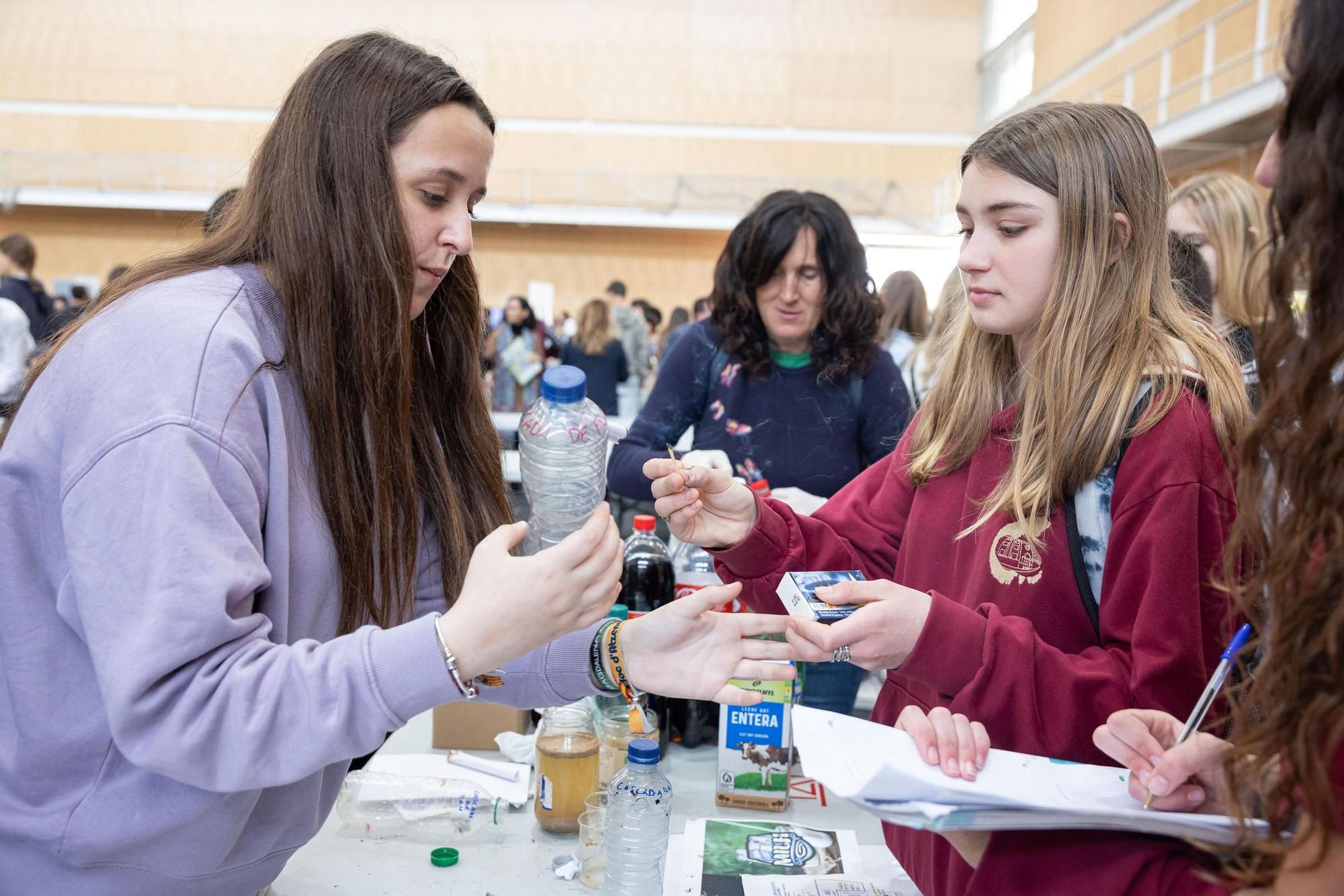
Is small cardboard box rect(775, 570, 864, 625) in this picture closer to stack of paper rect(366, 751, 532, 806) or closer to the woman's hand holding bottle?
the woman's hand holding bottle

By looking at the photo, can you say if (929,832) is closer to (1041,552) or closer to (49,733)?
(1041,552)

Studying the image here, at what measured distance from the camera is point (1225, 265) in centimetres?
284

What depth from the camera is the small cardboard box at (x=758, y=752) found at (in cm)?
174

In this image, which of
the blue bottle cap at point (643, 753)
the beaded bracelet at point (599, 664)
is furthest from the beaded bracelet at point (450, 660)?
the blue bottle cap at point (643, 753)

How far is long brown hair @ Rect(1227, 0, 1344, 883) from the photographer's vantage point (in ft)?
2.58

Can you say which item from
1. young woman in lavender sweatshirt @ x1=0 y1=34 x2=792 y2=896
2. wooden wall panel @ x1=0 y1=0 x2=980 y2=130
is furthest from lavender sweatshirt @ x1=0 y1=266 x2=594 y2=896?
wooden wall panel @ x1=0 y1=0 x2=980 y2=130

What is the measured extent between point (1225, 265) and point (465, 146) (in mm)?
2364

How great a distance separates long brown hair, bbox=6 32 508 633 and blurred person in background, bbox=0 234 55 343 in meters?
5.77

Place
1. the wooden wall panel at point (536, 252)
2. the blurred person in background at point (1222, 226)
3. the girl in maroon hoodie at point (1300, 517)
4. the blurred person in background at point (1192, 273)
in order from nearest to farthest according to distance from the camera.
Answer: the girl in maroon hoodie at point (1300, 517), the blurred person in background at point (1192, 273), the blurred person in background at point (1222, 226), the wooden wall panel at point (536, 252)

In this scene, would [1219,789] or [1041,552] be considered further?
[1041,552]

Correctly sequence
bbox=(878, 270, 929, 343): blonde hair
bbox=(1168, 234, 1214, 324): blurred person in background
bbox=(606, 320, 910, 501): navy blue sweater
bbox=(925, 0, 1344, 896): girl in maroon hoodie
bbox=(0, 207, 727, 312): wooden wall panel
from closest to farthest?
bbox=(925, 0, 1344, 896): girl in maroon hoodie
bbox=(1168, 234, 1214, 324): blurred person in background
bbox=(606, 320, 910, 501): navy blue sweater
bbox=(878, 270, 929, 343): blonde hair
bbox=(0, 207, 727, 312): wooden wall panel

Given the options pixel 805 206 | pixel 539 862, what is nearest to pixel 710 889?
pixel 539 862

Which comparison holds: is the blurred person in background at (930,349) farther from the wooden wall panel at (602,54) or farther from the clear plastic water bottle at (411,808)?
the wooden wall panel at (602,54)

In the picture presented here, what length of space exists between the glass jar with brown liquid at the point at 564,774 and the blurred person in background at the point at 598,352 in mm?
6178
